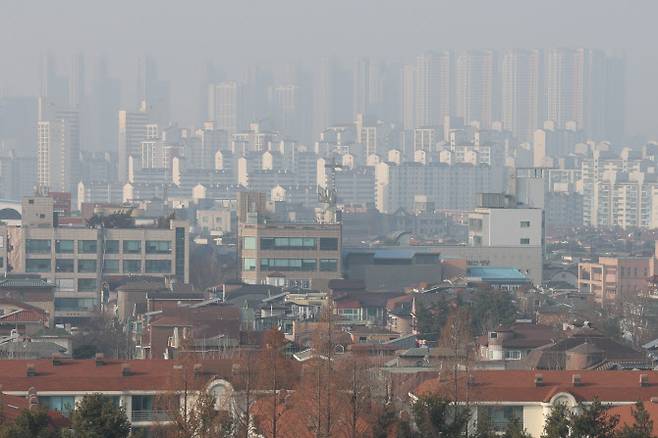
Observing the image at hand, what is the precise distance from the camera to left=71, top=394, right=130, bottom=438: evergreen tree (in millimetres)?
17125

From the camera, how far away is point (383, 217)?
91375 mm

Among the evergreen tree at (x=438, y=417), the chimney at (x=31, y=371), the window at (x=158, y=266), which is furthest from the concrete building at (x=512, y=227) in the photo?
the evergreen tree at (x=438, y=417)

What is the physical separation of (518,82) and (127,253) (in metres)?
134

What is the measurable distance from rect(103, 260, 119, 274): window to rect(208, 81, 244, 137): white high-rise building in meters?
130

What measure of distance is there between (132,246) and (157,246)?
0.57 m

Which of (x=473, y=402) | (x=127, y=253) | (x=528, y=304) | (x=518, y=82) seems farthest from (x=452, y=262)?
(x=518, y=82)

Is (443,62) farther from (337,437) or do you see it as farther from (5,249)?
(337,437)

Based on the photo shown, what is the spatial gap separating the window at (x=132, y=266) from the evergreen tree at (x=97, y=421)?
30.2 meters

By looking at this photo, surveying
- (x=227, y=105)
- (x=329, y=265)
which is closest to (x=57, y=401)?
(x=329, y=265)

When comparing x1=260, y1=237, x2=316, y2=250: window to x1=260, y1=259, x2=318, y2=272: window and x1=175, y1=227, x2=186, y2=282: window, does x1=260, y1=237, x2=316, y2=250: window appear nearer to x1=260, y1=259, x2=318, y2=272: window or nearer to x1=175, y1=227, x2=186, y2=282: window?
x1=260, y1=259, x2=318, y2=272: window

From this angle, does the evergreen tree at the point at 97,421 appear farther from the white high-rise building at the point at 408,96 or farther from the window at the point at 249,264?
the white high-rise building at the point at 408,96

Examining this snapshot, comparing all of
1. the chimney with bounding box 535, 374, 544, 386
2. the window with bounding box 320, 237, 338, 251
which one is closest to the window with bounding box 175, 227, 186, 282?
the window with bounding box 320, 237, 338, 251

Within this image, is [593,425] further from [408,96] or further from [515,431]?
[408,96]

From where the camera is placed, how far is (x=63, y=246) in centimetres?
4669
